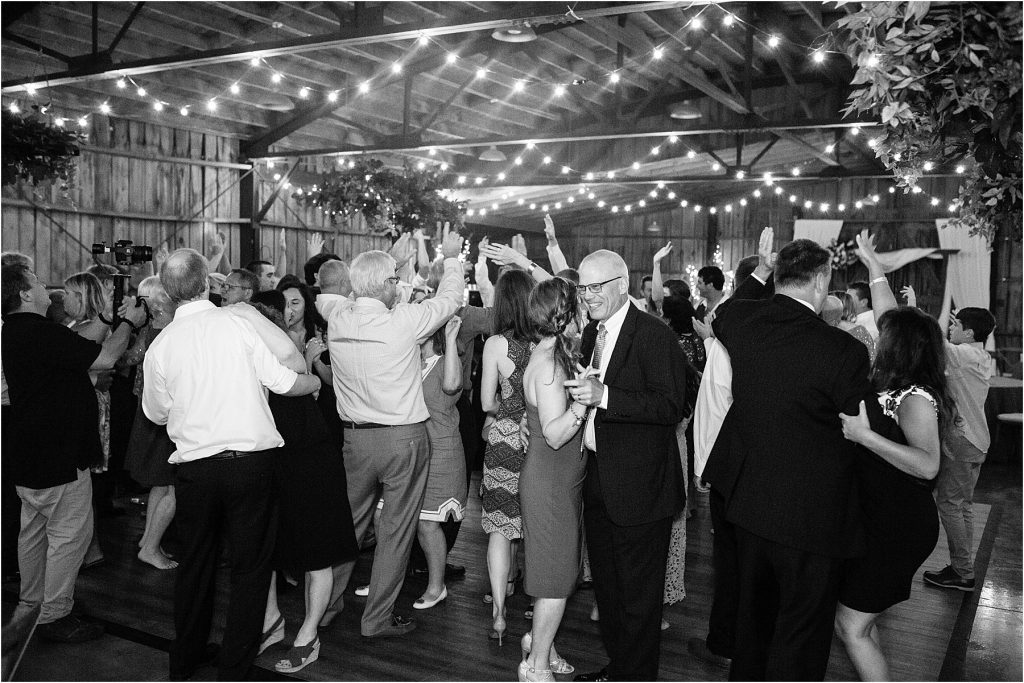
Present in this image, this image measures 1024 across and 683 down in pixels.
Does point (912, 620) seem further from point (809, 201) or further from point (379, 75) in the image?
point (809, 201)

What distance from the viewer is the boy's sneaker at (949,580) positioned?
4.58 meters

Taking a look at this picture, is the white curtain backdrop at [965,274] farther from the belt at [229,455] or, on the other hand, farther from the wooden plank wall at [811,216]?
the belt at [229,455]

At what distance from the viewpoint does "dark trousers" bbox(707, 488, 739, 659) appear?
3311 mm

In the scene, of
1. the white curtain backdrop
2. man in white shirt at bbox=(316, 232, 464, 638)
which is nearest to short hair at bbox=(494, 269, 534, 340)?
man in white shirt at bbox=(316, 232, 464, 638)

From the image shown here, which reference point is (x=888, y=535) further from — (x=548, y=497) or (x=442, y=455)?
(x=442, y=455)

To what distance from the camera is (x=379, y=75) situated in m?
8.84

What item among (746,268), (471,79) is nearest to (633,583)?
(746,268)

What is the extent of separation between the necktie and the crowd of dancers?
0.02 metres

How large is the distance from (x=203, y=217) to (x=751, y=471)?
37.8 feet

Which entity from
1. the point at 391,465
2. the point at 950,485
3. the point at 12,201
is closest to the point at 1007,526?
the point at 950,485

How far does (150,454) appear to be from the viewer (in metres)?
4.39

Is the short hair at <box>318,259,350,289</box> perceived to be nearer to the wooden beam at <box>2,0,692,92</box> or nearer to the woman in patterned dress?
the woman in patterned dress

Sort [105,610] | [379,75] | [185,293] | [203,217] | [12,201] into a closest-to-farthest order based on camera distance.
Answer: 1. [185,293]
2. [105,610]
3. [379,75]
4. [12,201]
5. [203,217]

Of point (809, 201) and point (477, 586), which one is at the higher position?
point (809, 201)
